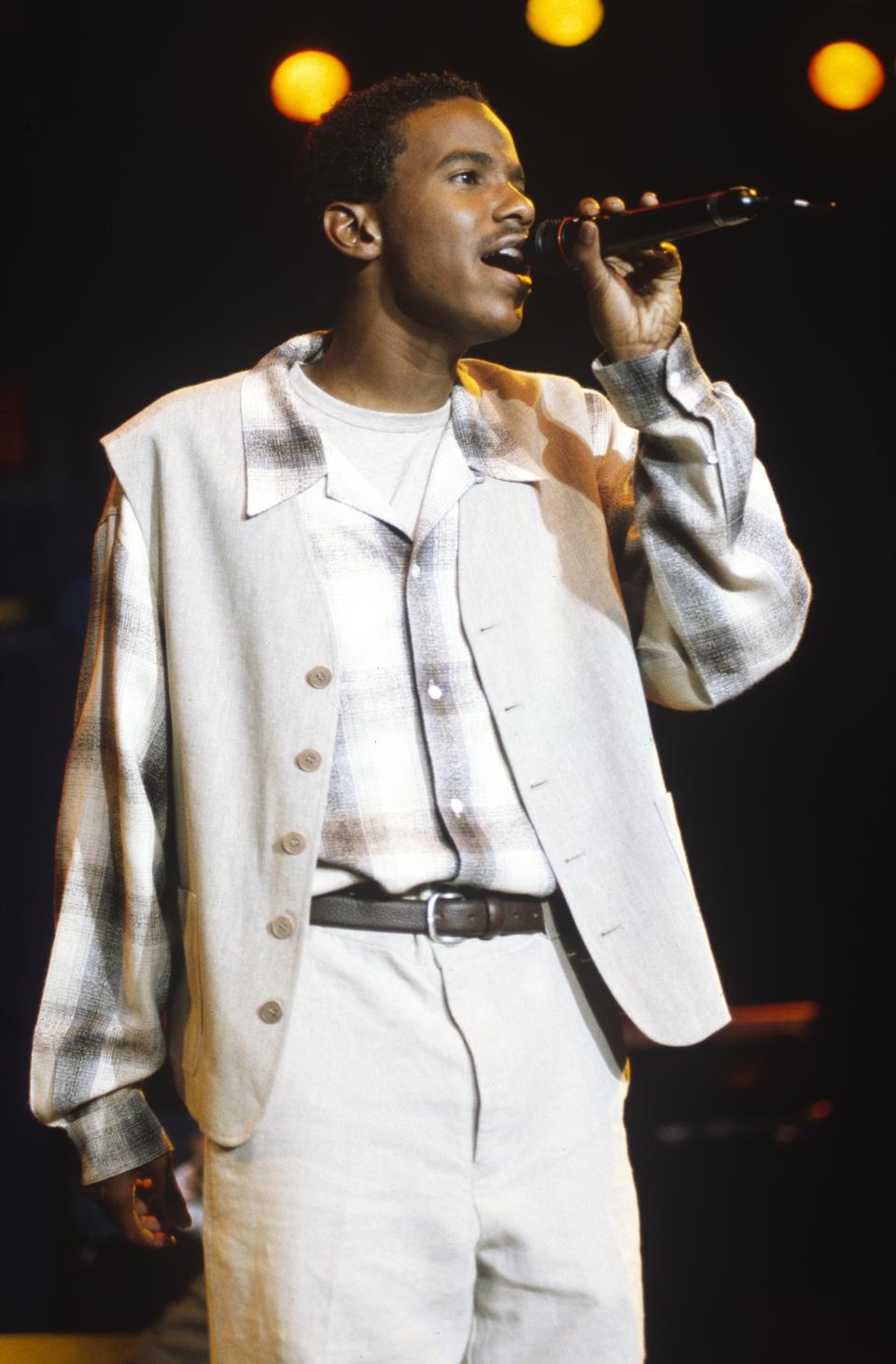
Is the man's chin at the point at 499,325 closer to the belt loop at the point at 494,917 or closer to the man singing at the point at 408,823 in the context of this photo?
the man singing at the point at 408,823

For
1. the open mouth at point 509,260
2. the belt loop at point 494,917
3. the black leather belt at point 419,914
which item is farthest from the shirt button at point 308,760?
the open mouth at point 509,260

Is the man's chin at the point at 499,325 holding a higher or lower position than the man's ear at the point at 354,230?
lower

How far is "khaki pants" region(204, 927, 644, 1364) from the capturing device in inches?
60.1

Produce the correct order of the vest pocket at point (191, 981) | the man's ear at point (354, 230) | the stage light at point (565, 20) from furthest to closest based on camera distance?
1. the stage light at point (565, 20)
2. the man's ear at point (354, 230)
3. the vest pocket at point (191, 981)

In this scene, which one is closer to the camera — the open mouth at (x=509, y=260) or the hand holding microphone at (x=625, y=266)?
the hand holding microphone at (x=625, y=266)

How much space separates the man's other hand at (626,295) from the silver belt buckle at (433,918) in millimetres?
654

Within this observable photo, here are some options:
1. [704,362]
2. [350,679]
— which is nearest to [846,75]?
[704,362]

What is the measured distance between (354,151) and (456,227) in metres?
0.29

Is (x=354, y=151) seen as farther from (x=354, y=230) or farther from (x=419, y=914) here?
(x=419, y=914)

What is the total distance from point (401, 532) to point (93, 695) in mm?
426

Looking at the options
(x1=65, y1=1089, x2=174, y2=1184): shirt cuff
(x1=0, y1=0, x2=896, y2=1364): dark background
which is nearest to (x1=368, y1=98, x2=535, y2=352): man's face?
(x1=0, y1=0, x2=896, y2=1364): dark background

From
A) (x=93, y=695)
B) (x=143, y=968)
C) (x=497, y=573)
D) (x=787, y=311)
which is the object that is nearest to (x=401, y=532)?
(x=497, y=573)

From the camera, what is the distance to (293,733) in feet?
5.30

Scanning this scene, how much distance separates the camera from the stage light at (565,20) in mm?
3020
